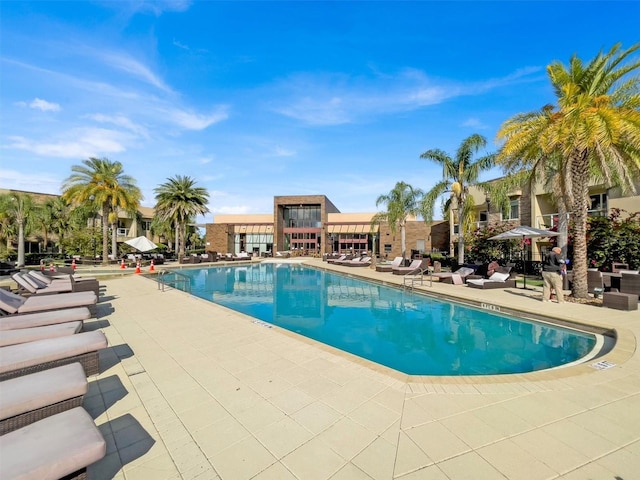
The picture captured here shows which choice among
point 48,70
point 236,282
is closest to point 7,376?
point 48,70

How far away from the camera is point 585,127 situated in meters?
8.30

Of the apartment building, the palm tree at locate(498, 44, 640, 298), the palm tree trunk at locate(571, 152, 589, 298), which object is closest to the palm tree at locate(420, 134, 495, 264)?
the palm tree at locate(498, 44, 640, 298)

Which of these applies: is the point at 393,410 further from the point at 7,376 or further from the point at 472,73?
the point at 472,73

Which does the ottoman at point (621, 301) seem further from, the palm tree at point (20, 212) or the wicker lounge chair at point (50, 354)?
the palm tree at point (20, 212)

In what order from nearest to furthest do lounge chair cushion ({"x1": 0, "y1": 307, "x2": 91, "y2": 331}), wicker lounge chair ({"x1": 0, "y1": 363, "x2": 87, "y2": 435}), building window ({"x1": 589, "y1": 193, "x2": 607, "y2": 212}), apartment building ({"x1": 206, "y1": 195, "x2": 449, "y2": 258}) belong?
1. wicker lounge chair ({"x1": 0, "y1": 363, "x2": 87, "y2": 435})
2. lounge chair cushion ({"x1": 0, "y1": 307, "x2": 91, "y2": 331})
3. building window ({"x1": 589, "y1": 193, "x2": 607, "y2": 212})
4. apartment building ({"x1": 206, "y1": 195, "x2": 449, "y2": 258})

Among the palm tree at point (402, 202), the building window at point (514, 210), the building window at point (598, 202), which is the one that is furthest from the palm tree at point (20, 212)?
the building window at point (598, 202)

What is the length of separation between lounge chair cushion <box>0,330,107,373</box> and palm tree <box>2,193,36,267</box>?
23.9m

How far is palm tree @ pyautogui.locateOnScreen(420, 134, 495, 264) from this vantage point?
53.2 feet

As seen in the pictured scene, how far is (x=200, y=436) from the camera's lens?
2756 millimetres

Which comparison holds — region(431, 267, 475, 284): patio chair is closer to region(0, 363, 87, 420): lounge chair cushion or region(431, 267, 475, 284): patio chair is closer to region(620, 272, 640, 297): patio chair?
region(620, 272, 640, 297): patio chair

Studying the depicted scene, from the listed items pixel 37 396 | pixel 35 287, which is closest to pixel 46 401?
pixel 37 396

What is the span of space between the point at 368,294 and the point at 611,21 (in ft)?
44.9

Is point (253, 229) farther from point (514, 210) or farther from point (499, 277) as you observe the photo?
point (499, 277)

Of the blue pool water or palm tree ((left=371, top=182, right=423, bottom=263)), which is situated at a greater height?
palm tree ((left=371, top=182, right=423, bottom=263))
